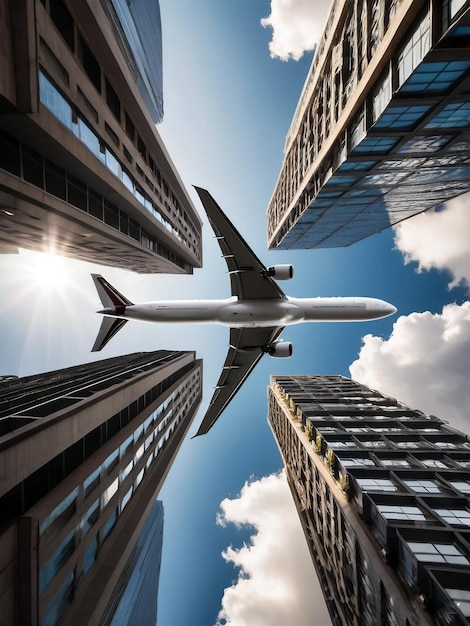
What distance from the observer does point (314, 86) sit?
42312 mm

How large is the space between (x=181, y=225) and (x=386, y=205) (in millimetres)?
36096

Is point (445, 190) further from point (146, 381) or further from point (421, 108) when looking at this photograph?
point (146, 381)

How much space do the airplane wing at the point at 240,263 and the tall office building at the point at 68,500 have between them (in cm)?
1474

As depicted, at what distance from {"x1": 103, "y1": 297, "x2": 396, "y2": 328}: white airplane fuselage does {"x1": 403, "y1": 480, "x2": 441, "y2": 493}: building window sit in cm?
1910

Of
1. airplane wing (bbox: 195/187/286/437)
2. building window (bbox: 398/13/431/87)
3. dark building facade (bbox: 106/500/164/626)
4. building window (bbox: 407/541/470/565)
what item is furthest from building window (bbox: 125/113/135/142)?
dark building facade (bbox: 106/500/164/626)

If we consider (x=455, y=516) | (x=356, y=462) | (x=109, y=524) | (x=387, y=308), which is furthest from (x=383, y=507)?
(x=109, y=524)

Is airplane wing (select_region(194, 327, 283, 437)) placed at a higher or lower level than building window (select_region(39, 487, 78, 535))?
higher

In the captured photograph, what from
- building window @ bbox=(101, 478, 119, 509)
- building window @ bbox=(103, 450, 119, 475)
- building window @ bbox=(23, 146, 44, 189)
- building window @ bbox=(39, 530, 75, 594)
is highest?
building window @ bbox=(23, 146, 44, 189)

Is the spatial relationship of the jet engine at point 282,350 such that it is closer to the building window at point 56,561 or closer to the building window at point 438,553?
the building window at point 438,553

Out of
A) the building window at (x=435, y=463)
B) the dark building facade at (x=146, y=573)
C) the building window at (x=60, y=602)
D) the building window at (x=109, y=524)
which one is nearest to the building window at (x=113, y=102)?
the building window at (x=109, y=524)

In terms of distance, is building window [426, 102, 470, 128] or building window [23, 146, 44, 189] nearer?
building window [23, 146, 44, 189]

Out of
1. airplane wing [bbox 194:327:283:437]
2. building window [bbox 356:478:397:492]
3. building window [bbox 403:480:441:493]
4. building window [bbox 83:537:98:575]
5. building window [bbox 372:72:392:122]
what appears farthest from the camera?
building window [bbox 403:480:441:493]

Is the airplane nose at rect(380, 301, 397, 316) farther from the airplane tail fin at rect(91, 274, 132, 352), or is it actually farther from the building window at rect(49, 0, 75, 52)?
the building window at rect(49, 0, 75, 52)

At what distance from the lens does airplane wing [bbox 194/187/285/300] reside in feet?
69.9
